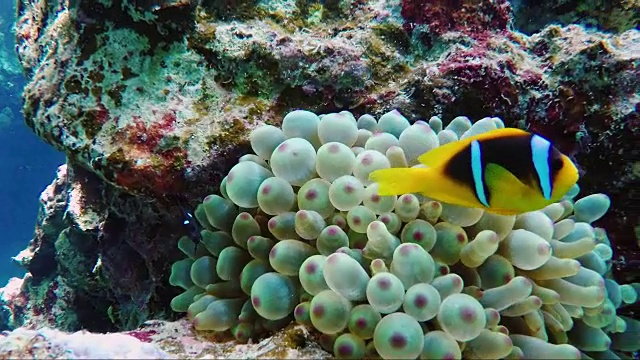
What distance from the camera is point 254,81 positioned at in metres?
2.77

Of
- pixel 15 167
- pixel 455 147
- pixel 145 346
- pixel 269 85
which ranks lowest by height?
pixel 145 346

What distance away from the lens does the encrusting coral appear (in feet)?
5.09

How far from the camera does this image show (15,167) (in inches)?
716

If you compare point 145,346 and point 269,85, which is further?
point 269,85

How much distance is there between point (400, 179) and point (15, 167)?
807 inches

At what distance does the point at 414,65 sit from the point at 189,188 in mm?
1542

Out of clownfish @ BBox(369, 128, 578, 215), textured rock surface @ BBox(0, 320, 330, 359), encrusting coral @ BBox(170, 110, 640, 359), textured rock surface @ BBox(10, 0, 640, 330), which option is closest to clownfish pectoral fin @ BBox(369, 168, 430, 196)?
clownfish @ BBox(369, 128, 578, 215)

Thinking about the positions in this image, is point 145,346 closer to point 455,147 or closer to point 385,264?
point 385,264

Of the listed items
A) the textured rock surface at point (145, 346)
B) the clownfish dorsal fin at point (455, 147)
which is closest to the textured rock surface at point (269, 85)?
the textured rock surface at point (145, 346)

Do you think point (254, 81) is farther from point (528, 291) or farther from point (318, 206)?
point (528, 291)

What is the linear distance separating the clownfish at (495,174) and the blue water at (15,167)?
19.2m

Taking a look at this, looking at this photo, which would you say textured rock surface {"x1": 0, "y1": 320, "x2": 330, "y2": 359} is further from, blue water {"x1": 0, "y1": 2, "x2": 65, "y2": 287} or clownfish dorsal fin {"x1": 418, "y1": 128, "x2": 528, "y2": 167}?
blue water {"x1": 0, "y1": 2, "x2": 65, "y2": 287}

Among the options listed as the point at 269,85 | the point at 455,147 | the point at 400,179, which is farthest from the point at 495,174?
the point at 269,85

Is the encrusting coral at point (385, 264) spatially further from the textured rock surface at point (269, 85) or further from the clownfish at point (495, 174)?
the textured rock surface at point (269, 85)
